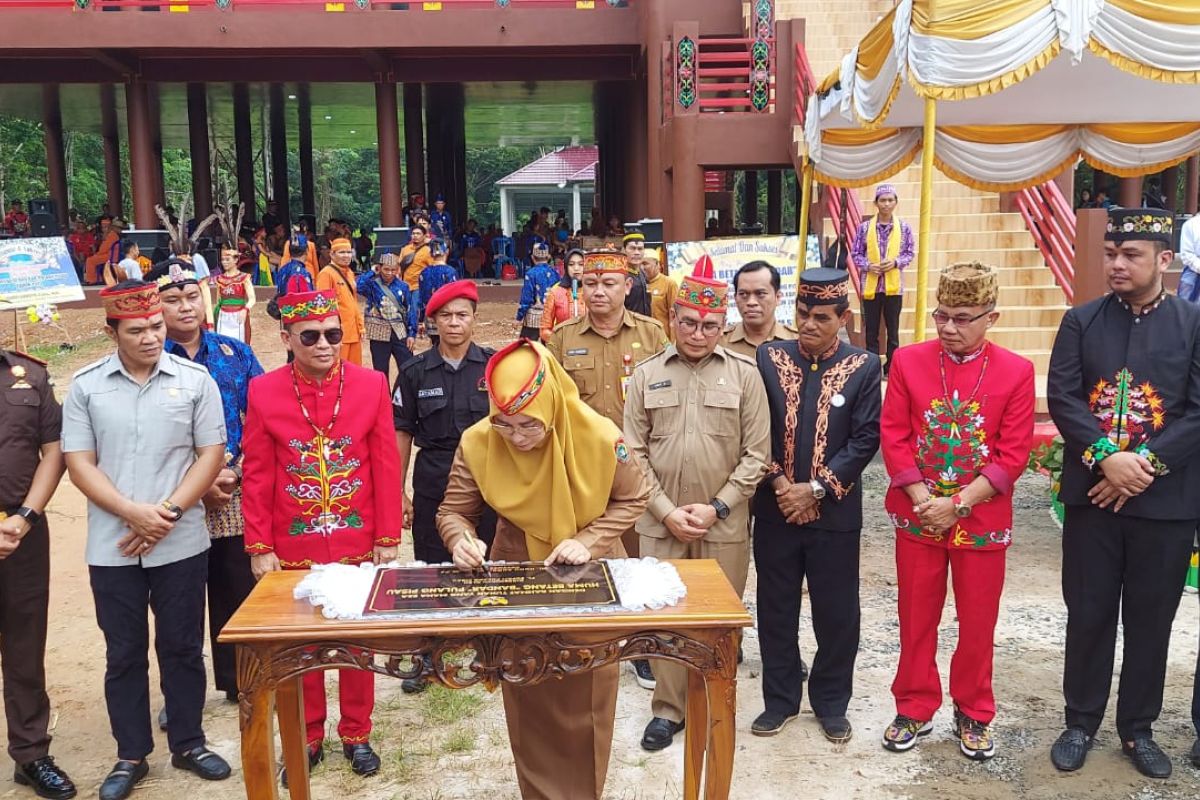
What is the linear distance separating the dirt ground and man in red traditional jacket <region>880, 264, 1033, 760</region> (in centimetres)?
21

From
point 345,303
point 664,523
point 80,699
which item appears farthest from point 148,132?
point 664,523

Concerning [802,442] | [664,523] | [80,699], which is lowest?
[80,699]

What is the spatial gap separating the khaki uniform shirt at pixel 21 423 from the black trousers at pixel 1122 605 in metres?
3.89

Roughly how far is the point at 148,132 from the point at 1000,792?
685 inches

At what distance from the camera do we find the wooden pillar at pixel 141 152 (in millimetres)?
17312

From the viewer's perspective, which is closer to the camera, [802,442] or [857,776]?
[857,776]

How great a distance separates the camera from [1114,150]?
8008 mm

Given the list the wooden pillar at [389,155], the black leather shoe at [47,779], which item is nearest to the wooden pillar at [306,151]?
the wooden pillar at [389,155]

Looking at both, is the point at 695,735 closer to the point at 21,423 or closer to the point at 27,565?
the point at 27,565

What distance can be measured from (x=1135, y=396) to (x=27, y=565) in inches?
163

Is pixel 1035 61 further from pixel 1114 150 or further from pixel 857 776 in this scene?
pixel 857 776

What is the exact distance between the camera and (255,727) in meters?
2.92

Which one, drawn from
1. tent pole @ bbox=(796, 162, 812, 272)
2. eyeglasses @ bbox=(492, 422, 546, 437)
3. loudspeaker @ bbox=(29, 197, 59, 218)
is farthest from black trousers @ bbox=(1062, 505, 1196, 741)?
loudspeaker @ bbox=(29, 197, 59, 218)

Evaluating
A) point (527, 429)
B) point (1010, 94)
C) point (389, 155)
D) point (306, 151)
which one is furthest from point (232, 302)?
point (306, 151)
